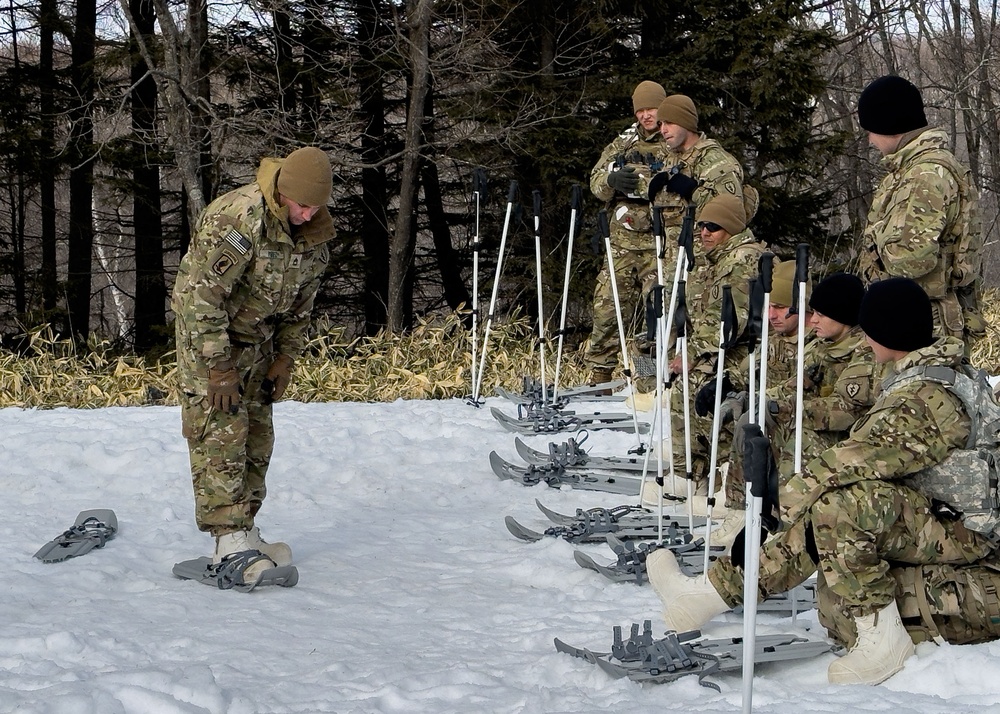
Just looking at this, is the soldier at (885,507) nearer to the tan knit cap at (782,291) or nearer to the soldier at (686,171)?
the tan knit cap at (782,291)

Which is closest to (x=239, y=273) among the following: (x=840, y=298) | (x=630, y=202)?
(x=840, y=298)

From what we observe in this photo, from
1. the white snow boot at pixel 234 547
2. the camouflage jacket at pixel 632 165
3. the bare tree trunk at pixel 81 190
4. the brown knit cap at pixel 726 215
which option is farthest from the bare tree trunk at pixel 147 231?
the brown knit cap at pixel 726 215

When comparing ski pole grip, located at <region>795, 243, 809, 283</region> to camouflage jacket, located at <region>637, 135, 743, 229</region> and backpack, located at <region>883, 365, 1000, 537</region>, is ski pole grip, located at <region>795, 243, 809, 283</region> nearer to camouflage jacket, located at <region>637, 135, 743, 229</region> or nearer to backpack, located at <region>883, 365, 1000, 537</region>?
backpack, located at <region>883, 365, 1000, 537</region>

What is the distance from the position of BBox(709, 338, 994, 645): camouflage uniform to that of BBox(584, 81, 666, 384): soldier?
15.7ft

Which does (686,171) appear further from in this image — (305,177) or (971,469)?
(971,469)

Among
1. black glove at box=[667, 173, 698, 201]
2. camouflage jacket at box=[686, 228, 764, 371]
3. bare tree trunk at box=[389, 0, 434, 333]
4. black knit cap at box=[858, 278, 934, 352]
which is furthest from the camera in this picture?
bare tree trunk at box=[389, 0, 434, 333]

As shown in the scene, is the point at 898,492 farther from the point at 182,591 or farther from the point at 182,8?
the point at 182,8

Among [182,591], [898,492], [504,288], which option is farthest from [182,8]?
[898,492]

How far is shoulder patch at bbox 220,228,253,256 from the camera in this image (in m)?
5.01

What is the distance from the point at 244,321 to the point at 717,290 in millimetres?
2660

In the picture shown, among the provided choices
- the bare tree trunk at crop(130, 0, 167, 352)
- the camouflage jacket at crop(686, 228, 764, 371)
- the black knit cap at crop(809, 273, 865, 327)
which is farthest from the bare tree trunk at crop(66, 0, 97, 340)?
the black knit cap at crop(809, 273, 865, 327)

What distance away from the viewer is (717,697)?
144 inches

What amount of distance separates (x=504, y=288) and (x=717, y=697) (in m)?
10.5

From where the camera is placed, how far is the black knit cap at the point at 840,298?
5031 mm
